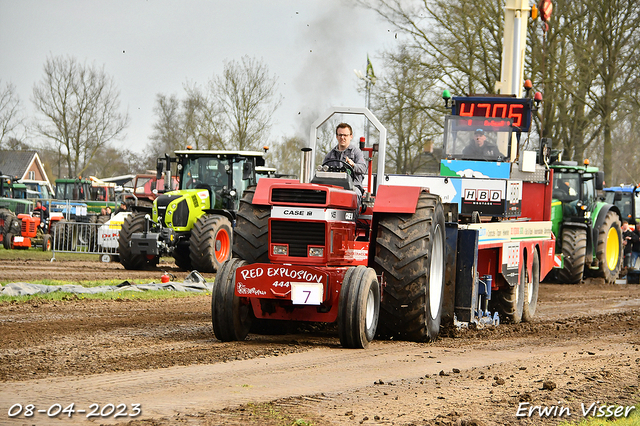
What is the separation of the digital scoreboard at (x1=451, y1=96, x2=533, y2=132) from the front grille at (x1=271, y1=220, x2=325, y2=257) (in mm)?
8700

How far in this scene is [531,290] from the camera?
38.9ft

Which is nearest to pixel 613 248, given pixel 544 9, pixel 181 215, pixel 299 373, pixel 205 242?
pixel 544 9

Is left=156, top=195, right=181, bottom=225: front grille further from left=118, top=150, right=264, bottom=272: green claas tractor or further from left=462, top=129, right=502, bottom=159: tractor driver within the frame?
left=462, top=129, right=502, bottom=159: tractor driver

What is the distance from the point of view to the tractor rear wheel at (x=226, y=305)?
744 centimetres

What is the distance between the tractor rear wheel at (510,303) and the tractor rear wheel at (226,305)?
4611 millimetres

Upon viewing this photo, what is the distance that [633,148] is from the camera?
42.1 meters

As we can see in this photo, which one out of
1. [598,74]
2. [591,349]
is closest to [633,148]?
[598,74]

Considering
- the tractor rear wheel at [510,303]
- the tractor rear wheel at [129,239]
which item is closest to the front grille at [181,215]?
the tractor rear wheel at [129,239]

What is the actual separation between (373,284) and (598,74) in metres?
25.3

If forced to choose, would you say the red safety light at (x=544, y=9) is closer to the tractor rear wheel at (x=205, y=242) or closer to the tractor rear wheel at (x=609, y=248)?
the tractor rear wheel at (x=609, y=248)

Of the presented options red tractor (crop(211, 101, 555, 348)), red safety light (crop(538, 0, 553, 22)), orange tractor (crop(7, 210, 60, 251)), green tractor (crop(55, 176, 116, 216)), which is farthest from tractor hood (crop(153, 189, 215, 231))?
green tractor (crop(55, 176, 116, 216))

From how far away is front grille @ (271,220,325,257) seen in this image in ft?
24.5

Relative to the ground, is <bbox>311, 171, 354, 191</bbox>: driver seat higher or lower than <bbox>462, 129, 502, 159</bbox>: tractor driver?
lower

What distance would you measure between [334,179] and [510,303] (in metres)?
4.18
